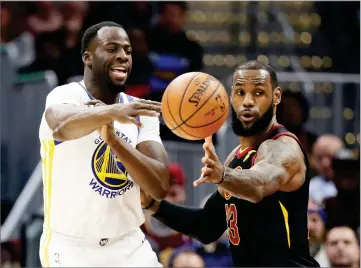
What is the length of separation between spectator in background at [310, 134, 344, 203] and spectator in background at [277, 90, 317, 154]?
0.14m

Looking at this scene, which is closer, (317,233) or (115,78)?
(115,78)

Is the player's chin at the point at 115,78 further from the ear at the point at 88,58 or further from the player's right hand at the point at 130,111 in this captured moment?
the player's right hand at the point at 130,111

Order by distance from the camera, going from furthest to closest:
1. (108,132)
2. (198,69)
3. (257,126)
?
1. (198,69)
2. (257,126)
3. (108,132)

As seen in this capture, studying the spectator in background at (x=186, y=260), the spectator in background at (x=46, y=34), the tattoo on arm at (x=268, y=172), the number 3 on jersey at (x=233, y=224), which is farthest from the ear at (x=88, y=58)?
the spectator in background at (x=46, y=34)

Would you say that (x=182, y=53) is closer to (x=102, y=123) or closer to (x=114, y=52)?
(x=114, y=52)

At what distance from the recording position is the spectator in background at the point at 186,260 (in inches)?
334

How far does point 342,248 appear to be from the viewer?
8.68 metres

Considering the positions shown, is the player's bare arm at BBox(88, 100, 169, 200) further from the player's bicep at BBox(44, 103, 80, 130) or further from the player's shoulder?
the player's shoulder

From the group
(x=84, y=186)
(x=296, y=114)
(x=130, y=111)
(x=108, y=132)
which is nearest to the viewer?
(x=130, y=111)

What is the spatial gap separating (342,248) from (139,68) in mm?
3382

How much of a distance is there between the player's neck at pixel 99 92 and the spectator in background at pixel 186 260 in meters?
3.41

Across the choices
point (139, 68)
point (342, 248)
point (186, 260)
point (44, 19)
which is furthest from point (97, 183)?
point (44, 19)

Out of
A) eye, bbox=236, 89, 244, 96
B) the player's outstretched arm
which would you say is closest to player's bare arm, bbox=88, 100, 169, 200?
eye, bbox=236, 89, 244, 96

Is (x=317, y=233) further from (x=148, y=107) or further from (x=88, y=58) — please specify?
(x=148, y=107)
